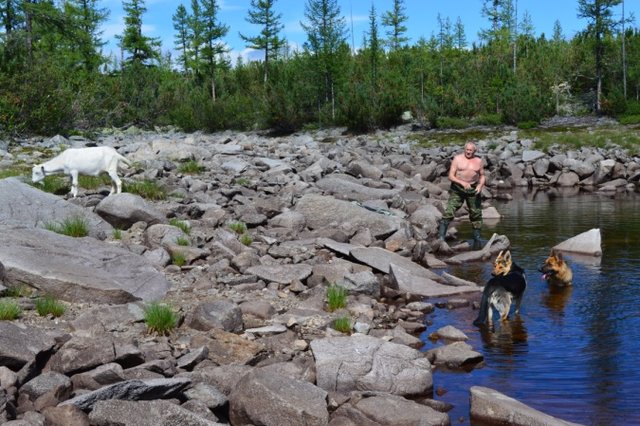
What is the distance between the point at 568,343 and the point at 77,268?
6023 mm

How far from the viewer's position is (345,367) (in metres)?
6.65

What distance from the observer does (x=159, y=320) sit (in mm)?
7309

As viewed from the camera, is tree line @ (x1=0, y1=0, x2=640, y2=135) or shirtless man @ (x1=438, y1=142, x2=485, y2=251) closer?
shirtless man @ (x1=438, y1=142, x2=485, y2=251)

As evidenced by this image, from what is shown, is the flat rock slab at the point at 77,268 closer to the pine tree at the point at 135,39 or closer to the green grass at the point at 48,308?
the green grass at the point at 48,308

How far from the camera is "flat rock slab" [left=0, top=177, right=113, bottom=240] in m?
10.7

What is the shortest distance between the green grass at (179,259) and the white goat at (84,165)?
4.55 metres

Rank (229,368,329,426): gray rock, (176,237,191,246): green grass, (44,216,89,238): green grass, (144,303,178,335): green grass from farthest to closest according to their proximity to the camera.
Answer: (176,237,191,246): green grass, (44,216,89,238): green grass, (144,303,178,335): green grass, (229,368,329,426): gray rock

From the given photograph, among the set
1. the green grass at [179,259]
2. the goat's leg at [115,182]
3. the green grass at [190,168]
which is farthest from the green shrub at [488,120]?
the green grass at [179,259]

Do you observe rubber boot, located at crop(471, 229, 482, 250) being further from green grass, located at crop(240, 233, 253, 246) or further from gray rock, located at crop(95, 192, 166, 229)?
gray rock, located at crop(95, 192, 166, 229)

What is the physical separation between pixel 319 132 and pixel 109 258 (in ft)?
118

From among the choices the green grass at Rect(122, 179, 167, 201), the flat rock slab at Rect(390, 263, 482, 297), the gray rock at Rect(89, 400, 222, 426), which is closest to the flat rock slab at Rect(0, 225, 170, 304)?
the gray rock at Rect(89, 400, 222, 426)

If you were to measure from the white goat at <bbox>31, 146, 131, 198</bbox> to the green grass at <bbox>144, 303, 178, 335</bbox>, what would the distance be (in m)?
7.54

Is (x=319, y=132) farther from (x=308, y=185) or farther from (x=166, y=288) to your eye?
(x=166, y=288)

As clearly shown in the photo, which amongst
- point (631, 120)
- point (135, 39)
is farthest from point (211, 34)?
point (631, 120)
